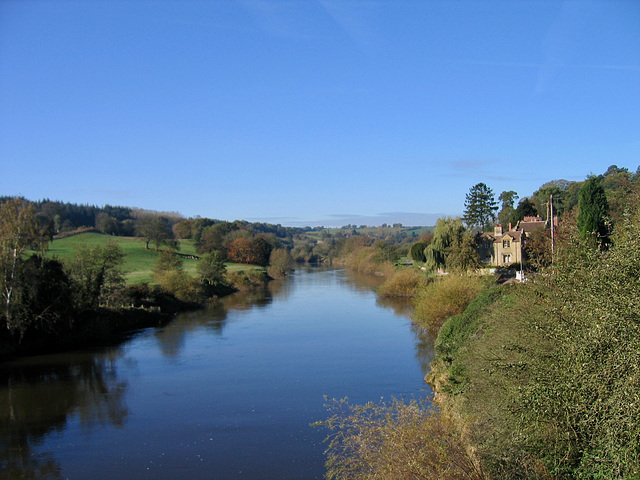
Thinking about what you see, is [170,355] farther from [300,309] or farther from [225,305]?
[225,305]

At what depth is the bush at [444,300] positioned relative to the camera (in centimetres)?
2791

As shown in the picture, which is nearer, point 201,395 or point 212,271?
point 201,395

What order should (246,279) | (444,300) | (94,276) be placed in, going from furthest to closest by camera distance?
A: (246,279) → (94,276) → (444,300)

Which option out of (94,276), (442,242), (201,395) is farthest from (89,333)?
(442,242)

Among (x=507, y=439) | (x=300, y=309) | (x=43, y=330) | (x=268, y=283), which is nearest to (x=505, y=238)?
(x=300, y=309)

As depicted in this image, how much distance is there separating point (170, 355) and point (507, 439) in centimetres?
2160

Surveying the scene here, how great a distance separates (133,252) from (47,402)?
55844 millimetres

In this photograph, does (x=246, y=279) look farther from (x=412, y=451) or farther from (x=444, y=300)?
(x=412, y=451)

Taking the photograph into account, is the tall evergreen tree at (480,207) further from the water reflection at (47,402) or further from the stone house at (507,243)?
the water reflection at (47,402)

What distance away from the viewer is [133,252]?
238ft

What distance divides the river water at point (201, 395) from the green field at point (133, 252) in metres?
24.1

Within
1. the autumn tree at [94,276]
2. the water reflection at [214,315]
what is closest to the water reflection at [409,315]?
the water reflection at [214,315]

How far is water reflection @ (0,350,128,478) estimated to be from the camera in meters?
14.2

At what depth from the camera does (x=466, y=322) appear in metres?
19.9
